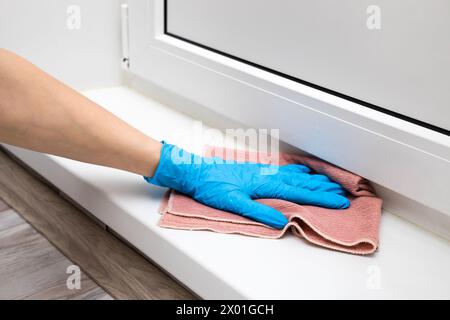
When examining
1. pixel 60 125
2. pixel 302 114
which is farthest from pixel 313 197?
pixel 60 125

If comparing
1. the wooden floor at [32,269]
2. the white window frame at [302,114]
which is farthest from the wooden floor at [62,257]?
the white window frame at [302,114]

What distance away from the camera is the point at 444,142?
32.5 inches

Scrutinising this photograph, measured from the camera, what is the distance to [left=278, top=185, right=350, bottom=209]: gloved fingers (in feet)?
3.09

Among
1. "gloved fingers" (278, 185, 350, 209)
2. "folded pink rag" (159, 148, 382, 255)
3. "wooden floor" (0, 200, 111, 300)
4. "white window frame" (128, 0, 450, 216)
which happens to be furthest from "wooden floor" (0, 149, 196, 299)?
"white window frame" (128, 0, 450, 216)

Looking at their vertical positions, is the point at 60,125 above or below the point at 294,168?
above

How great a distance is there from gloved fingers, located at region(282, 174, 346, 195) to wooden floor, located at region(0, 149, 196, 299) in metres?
0.26

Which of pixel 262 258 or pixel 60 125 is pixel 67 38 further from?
pixel 262 258

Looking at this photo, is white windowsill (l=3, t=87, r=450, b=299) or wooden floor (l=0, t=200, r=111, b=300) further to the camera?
wooden floor (l=0, t=200, r=111, b=300)

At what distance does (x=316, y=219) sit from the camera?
893mm

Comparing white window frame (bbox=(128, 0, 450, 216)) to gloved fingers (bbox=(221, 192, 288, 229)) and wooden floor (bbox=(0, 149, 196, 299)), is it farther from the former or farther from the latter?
wooden floor (bbox=(0, 149, 196, 299))

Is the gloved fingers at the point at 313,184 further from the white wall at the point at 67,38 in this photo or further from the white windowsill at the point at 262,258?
the white wall at the point at 67,38

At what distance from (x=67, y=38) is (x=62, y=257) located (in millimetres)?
568

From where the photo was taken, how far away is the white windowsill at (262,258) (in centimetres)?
79
